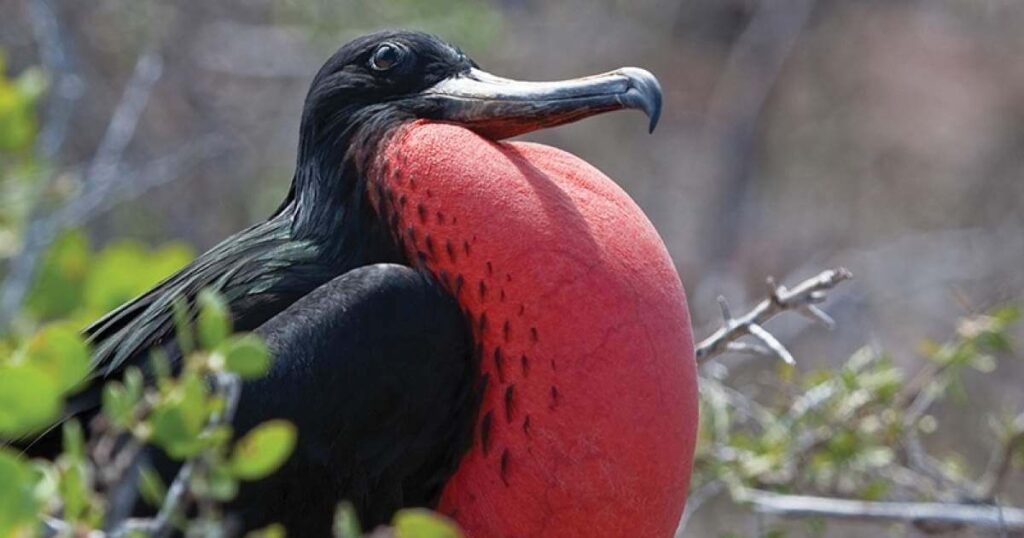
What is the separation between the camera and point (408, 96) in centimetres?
237

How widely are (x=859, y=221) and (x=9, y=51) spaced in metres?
3.80

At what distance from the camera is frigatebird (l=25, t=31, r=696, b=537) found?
205 cm

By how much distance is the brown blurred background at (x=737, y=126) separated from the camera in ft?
15.4

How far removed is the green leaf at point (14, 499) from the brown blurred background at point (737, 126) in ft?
8.45

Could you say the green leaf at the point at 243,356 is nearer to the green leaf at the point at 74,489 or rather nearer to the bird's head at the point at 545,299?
the green leaf at the point at 74,489

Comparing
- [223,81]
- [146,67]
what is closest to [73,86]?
[146,67]

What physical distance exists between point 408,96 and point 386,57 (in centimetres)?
6

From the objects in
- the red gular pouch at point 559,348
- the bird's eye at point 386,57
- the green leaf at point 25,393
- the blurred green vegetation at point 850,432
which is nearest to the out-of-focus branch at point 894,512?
the blurred green vegetation at point 850,432

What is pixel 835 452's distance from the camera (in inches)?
108

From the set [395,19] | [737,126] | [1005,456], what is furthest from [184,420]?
[737,126]

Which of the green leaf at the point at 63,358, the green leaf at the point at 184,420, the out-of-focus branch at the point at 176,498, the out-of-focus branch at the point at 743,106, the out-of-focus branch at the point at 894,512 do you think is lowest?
the out-of-focus branch at the point at 743,106

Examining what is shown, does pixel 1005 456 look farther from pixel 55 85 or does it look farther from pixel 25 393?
pixel 25 393

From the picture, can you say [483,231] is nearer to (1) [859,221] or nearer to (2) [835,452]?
(2) [835,452]

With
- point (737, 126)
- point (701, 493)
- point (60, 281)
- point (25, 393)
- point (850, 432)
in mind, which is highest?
point (25, 393)
